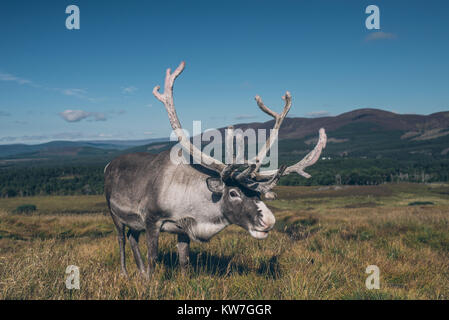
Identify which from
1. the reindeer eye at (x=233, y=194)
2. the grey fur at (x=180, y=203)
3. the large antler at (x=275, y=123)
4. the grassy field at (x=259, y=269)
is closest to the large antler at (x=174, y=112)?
the grey fur at (x=180, y=203)

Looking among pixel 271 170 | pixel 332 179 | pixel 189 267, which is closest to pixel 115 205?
pixel 189 267

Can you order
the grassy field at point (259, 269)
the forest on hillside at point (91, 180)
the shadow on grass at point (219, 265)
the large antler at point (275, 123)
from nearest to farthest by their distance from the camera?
the grassy field at point (259, 269)
the large antler at point (275, 123)
the shadow on grass at point (219, 265)
the forest on hillside at point (91, 180)

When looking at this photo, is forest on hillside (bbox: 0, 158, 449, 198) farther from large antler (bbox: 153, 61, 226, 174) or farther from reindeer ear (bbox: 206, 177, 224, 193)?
reindeer ear (bbox: 206, 177, 224, 193)

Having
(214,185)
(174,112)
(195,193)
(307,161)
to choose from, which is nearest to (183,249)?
(195,193)

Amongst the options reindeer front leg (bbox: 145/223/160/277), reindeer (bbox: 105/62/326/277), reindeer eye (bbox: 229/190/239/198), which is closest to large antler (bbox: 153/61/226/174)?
reindeer (bbox: 105/62/326/277)

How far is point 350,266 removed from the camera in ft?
20.6

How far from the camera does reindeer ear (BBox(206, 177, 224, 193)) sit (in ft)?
15.8

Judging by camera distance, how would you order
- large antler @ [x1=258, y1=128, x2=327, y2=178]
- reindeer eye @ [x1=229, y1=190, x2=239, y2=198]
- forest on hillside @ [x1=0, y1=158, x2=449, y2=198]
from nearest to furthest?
reindeer eye @ [x1=229, y1=190, x2=239, y2=198] → large antler @ [x1=258, y1=128, x2=327, y2=178] → forest on hillside @ [x1=0, y1=158, x2=449, y2=198]

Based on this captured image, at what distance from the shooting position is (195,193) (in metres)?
5.14

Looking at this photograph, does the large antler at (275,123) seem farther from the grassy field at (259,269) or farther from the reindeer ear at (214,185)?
the grassy field at (259,269)

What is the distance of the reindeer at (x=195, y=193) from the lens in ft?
15.6
